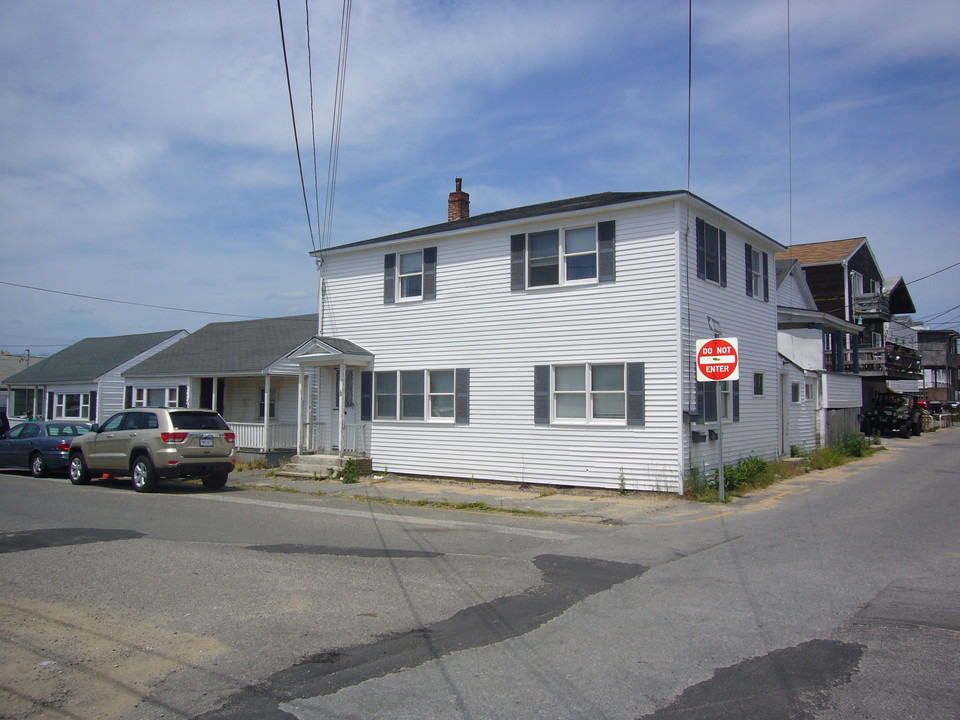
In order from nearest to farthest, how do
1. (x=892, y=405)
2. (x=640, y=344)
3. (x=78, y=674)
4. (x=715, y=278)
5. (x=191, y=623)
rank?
(x=78, y=674) < (x=191, y=623) < (x=640, y=344) < (x=715, y=278) < (x=892, y=405)

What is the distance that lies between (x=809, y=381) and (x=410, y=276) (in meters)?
13.2

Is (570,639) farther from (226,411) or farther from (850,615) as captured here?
(226,411)

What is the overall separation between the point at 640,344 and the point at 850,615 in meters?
9.40

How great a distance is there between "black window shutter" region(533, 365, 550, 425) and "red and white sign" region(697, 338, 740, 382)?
12.7 feet

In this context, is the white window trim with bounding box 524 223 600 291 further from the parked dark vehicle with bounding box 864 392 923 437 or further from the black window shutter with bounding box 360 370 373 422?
the parked dark vehicle with bounding box 864 392 923 437

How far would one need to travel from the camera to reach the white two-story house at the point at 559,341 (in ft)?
51.5

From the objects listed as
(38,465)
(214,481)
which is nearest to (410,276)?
(214,481)

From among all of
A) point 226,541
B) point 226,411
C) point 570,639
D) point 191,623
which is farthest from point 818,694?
point 226,411

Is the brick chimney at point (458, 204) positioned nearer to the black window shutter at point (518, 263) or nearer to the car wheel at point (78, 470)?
the black window shutter at point (518, 263)

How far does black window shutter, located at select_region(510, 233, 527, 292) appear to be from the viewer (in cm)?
1759

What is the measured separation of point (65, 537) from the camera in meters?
10.6

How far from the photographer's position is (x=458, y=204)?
2322 cm

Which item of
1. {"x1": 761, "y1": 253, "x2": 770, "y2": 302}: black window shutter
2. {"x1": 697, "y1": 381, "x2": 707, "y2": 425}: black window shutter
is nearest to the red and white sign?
{"x1": 697, "y1": 381, "x2": 707, "y2": 425}: black window shutter

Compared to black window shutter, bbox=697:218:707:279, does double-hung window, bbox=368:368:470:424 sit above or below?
below
